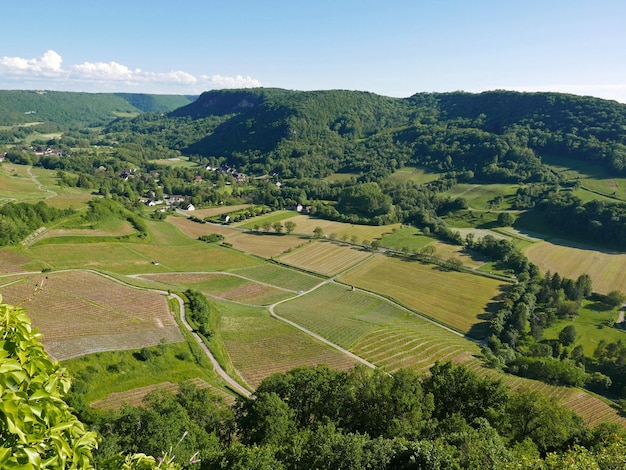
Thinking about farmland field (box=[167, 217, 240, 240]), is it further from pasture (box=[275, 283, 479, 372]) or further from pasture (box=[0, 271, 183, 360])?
pasture (box=[0, 271, 183, 360])

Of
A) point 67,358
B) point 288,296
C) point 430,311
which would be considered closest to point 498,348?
point 430,311

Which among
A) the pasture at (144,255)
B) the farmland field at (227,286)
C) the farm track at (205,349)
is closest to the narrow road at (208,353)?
the farm track at (205,349)

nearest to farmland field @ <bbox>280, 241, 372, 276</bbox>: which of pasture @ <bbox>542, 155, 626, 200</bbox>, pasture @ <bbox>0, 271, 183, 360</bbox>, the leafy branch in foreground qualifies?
pasture @ <bbox>0, 271, 183, 360</bbox>

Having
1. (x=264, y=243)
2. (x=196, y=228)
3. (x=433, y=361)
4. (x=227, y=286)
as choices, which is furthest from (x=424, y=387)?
(x=196, y=228)

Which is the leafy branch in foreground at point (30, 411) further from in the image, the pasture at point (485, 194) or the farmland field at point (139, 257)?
the pasture at point (485, 194)

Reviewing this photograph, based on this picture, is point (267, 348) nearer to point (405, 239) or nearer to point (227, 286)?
point (227, 286)
